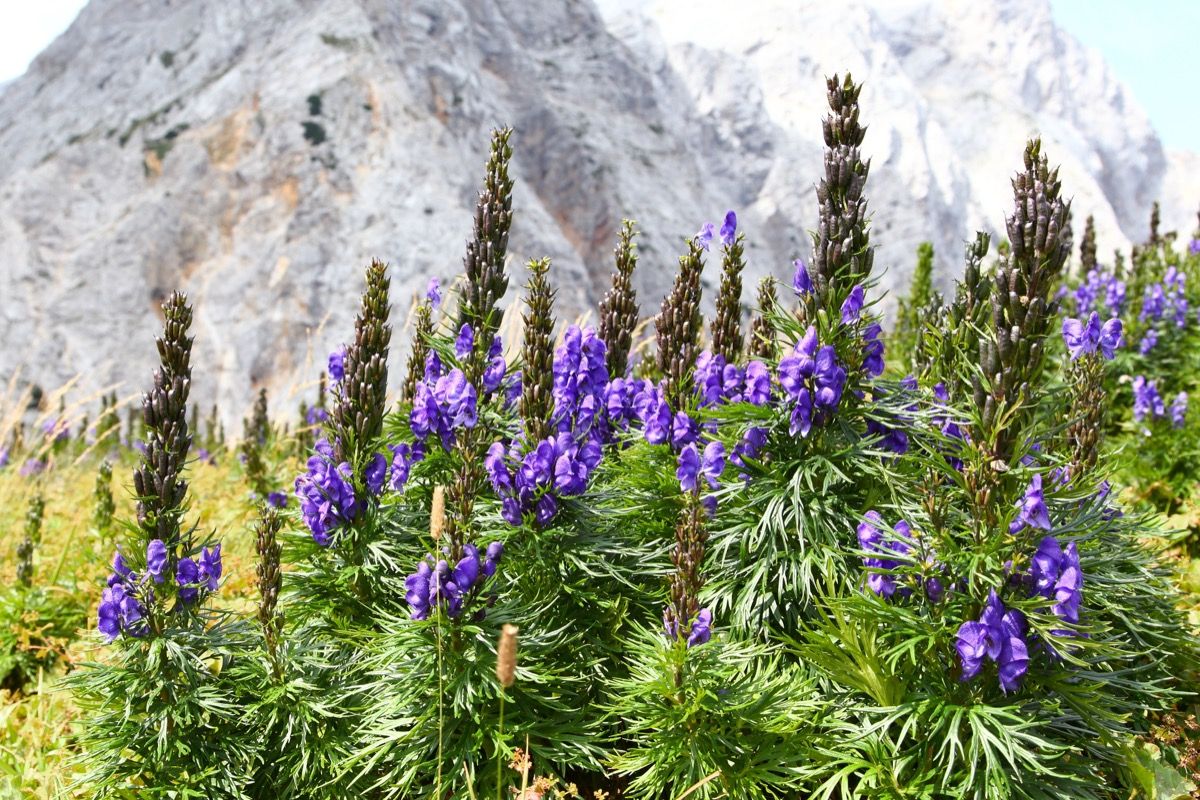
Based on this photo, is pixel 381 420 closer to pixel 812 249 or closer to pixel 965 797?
pixel 812 249

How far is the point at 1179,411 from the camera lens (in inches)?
247

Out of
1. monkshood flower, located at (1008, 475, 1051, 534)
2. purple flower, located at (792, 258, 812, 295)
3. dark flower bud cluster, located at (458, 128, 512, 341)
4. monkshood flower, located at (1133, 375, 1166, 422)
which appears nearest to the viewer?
monkshood flower, located at (1008, 475, 1051, 534)

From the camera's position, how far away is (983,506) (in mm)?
2291

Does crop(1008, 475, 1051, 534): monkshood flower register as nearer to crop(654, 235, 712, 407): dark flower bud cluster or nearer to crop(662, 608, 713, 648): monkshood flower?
crop(662, 608, 713, 648): monkshood flower

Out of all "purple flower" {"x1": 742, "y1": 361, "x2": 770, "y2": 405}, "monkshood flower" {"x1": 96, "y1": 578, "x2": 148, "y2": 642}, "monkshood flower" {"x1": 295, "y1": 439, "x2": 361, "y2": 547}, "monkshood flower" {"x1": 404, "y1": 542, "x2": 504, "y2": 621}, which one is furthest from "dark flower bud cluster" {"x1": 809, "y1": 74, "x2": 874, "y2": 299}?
"monkshood flower" {"x1": 96, "y1": 578, "x2": 148, "y2": 642}

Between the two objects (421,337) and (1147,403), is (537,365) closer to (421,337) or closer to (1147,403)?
(421,337)

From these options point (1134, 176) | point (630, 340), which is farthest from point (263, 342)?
point (1134, 176)

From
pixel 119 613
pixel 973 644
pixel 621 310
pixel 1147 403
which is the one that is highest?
pixel 1147 403

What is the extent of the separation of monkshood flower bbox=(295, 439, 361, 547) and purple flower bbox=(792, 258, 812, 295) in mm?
1789

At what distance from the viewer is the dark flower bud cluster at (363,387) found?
3211 millimetres

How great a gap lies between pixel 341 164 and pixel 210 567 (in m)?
29.1

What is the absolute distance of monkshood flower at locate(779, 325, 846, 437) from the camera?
8.98 feet

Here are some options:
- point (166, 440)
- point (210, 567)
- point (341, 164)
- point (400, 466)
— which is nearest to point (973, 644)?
point (400, 466)

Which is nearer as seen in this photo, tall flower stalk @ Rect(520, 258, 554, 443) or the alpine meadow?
the alpine meadow
